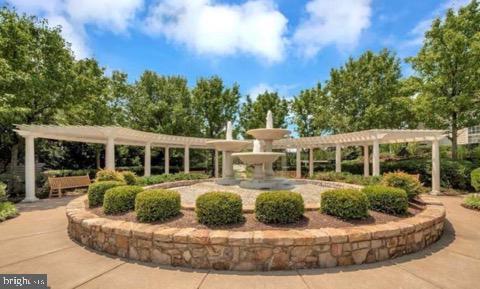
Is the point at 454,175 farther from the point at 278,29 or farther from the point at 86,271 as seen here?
the point at 86,271

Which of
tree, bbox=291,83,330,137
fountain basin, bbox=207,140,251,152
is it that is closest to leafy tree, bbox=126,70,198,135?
tree, bbox=291,83,330,137

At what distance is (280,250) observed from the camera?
4.03 meters

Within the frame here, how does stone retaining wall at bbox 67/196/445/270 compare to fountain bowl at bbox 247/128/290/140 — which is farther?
fountain bowl at bbox 247/128/290/140

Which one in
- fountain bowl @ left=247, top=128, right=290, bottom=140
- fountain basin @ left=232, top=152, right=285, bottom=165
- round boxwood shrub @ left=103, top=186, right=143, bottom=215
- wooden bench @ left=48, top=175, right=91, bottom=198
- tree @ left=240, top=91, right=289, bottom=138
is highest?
tree @ left=240, top=91, right=289, bottom=138

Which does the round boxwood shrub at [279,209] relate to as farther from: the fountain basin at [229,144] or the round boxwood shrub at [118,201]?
the fountain basin at [229,144]

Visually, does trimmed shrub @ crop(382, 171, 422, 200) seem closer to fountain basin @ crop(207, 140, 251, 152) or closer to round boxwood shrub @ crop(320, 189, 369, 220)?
round boxwood shrub @ crop(320, 189, 369, 220)

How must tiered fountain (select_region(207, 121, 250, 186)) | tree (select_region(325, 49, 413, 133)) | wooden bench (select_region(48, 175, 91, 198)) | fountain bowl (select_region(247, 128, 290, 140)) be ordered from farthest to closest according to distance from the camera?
tree (select_region(325, 49, 413, 133))
tiered fountain (select_region(207, 121, 250, 186))
wooden bench (select_region(48, 175, 91, 198))
fountain bowl (select_region(247, 128, 290, 140))

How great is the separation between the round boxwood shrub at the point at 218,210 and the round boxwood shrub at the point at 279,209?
16.3 inches

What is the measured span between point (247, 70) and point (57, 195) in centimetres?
1053

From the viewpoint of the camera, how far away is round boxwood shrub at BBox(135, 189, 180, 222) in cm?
493

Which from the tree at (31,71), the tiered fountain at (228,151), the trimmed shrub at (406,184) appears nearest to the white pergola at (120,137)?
the tree at (31,71)

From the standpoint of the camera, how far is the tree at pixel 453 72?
13.1 meters

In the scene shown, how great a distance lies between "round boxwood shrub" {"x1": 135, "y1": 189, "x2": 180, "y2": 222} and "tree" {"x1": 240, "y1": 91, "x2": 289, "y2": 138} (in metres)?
17.4

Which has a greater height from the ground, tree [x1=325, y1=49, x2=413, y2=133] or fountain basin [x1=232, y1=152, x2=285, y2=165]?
tree [x1=325, y1=49, x2=413, y2=133]
